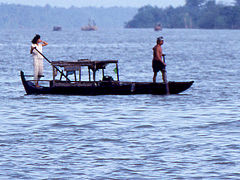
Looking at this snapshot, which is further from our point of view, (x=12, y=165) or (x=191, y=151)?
(x=191, y=151)

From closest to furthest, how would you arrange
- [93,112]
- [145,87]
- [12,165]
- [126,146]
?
1. [12,165]
2. [126,146]
3. [93,112]
4. [145,87]

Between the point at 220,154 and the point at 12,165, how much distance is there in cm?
380

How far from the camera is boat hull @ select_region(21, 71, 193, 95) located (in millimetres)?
22578

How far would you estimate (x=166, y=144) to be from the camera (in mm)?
13977

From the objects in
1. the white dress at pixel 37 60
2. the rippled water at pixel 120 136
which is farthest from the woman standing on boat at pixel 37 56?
the rippled water at pixel 120 136

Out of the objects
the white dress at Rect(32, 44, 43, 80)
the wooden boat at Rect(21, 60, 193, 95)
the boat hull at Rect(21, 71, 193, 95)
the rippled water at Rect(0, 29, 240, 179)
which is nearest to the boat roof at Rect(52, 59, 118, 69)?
the wooden boat at Rect(21, 60, 193, 95)

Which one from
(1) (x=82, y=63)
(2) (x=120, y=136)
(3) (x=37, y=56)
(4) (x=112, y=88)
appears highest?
(3) (x=37, y=56)

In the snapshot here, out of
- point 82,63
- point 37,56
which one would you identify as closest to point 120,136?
point 82,63

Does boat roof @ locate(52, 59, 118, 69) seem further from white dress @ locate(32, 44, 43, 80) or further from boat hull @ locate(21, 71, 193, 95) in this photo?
white dress @ locate(32, 44, 43, 80)

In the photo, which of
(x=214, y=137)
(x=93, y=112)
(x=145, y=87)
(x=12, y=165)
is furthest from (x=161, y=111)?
(x=12, y=165)

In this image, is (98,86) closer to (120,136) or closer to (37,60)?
(37,60)

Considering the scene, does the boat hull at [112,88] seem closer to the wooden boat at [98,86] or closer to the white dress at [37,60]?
the wooden boat at [98,86]

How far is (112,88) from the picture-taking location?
2252 cm

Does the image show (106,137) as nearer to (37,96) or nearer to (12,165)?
(12,165)
